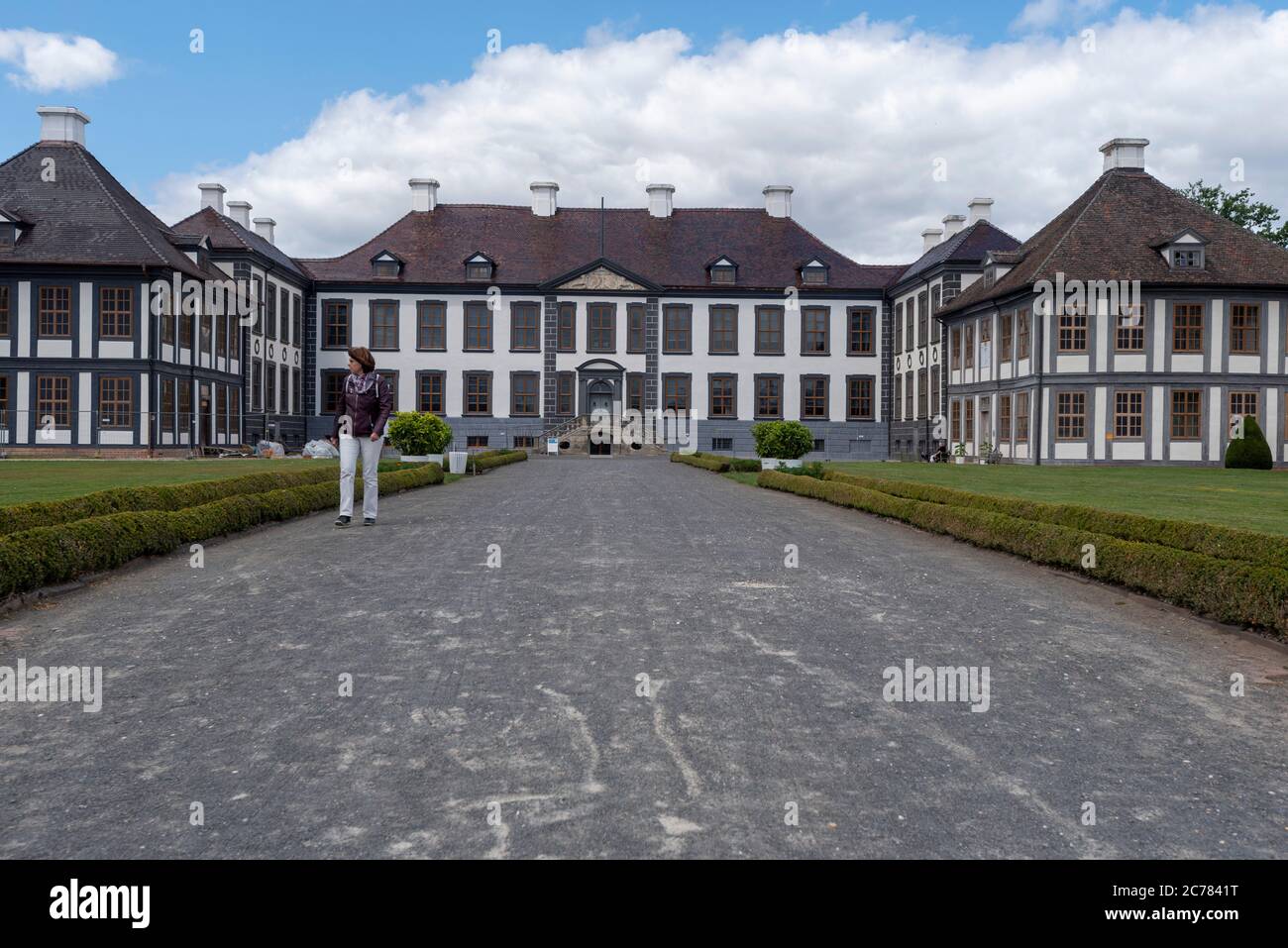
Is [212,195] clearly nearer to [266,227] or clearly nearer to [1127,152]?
[266,227]

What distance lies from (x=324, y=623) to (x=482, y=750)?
125 inches

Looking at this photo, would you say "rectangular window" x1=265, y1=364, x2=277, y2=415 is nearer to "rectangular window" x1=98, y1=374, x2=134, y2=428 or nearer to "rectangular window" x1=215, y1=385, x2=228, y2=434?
"rectangular window" x1=215, y1=385, x2=228, y2=434

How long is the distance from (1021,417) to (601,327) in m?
24.0

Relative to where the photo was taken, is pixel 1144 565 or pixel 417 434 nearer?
pixel 1144 565

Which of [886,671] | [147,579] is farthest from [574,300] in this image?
[886,671]

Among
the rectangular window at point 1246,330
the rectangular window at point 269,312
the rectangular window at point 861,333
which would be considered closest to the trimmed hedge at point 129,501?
the rectangular window at point 269,312

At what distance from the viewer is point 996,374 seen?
1599 inches

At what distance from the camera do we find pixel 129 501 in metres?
11.5

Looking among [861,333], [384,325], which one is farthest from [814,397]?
[384,325]

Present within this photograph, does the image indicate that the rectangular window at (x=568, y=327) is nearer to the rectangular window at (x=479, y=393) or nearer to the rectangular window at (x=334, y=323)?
the rectangular window at (x=479, y=393)

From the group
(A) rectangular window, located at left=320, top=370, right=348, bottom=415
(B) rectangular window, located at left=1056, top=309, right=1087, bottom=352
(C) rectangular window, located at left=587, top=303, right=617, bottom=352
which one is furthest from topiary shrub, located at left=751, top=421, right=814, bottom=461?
(A) rectangular window, located at left=320, top=370, right=348, bottom=415

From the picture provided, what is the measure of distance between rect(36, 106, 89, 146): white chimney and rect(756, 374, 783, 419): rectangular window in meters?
34.0

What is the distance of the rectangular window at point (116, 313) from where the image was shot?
36.5 m
